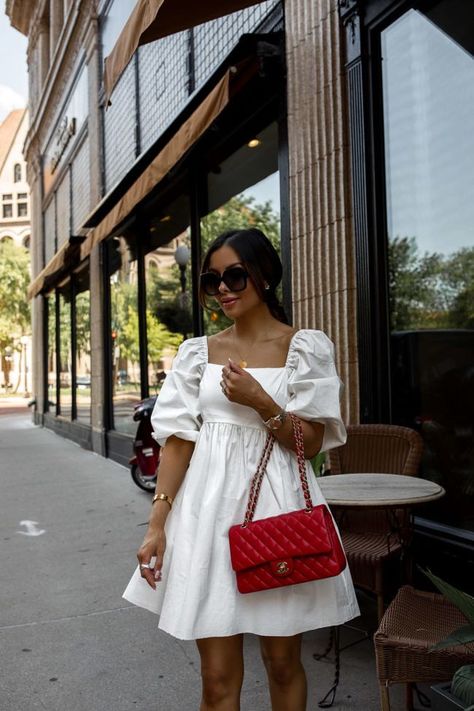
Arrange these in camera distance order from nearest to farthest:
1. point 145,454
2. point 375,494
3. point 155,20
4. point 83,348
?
point 375,494 < point 155,20 < point 145,454 < point 83,348

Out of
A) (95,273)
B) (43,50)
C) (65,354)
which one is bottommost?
(65,354)

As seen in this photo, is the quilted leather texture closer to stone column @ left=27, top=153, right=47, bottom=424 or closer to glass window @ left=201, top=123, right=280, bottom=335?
glass window @ left=201, top=123, right=280, bottom=335

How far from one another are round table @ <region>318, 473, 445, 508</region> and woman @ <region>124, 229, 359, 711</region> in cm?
82

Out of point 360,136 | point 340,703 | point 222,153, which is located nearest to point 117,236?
point 222,153

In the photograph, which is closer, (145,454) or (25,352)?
(145,454)

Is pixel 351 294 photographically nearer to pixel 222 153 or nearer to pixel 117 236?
pixel 222 153

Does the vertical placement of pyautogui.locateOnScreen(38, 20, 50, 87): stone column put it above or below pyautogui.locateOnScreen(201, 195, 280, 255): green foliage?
above


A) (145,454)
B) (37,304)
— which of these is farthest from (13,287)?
(145,454)

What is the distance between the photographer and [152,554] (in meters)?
1.90

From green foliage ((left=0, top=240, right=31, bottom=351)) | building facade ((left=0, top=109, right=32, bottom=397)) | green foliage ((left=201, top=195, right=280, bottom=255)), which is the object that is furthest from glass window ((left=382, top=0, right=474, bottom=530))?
building facade ((left=0, top=109, right=32, bottom=397))

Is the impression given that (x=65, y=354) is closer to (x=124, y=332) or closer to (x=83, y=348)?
(x=83, y=348)

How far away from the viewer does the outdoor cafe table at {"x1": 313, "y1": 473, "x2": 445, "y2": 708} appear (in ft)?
8.99

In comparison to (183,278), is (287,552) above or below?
below

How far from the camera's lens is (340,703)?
279 cm
